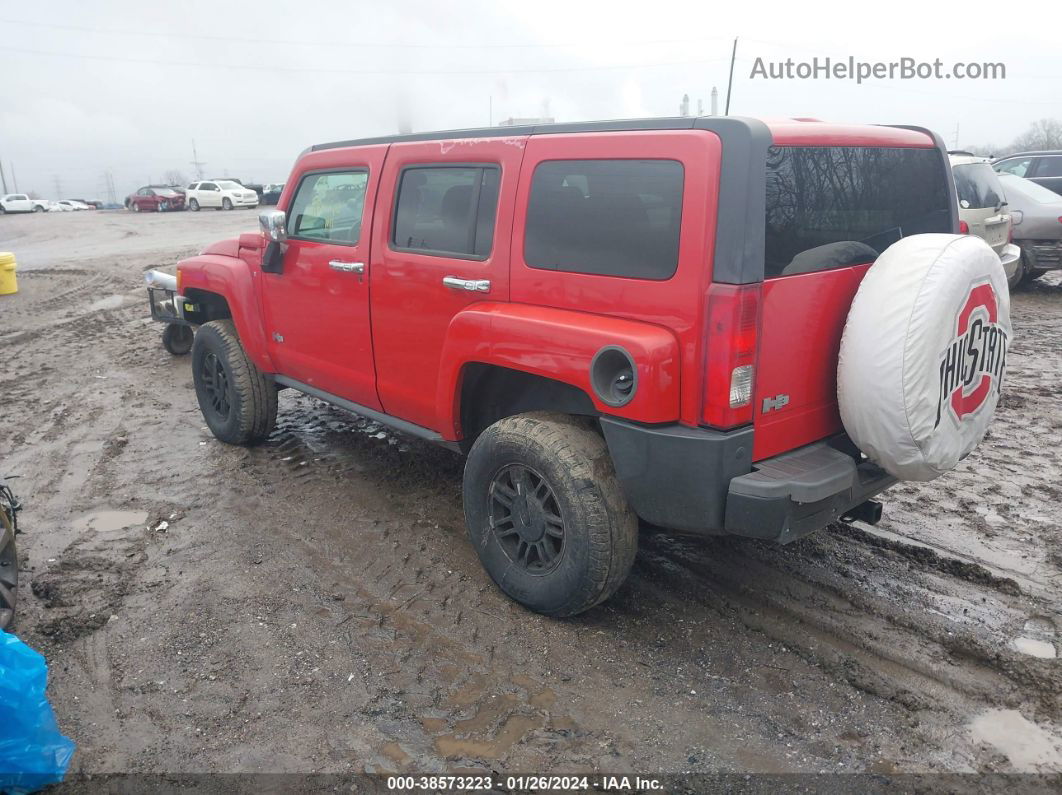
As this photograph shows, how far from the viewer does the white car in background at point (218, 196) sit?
34.1 metres

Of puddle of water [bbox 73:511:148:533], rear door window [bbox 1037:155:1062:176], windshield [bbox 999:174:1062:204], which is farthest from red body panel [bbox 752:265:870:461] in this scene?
rear door window [bbox 1037:155:1062:176]

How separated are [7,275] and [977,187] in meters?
12.9

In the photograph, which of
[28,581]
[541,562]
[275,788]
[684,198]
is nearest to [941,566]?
[541,562]

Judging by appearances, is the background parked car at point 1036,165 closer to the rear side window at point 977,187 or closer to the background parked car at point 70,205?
the rear side window at point 977,187

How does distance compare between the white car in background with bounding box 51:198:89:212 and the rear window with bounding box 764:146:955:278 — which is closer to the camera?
the rear window with bounding box 764:146:955:278

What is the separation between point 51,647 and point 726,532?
2.74m

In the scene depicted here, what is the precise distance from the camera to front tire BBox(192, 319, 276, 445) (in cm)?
541

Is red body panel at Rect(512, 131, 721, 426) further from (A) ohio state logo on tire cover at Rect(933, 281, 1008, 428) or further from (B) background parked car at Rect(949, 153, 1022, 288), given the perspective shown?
(B) background parked car at Rect(949, 153, 1022, 288)

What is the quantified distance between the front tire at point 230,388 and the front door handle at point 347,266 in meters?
1.34

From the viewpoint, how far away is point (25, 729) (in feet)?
8.01

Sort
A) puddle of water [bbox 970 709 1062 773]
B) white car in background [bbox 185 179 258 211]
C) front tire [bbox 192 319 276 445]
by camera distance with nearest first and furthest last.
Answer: puddle of water [bbox 970 709 1062 773] → front tire [bbox 192 319 276 445] → white car in background [bbox 185 179 258 211]

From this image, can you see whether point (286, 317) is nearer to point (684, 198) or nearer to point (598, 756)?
point (684, 198)

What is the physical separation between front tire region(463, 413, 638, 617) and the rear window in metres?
1.01

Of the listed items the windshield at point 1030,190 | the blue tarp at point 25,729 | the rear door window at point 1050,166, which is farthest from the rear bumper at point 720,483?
the rear door window at point 1050,166
